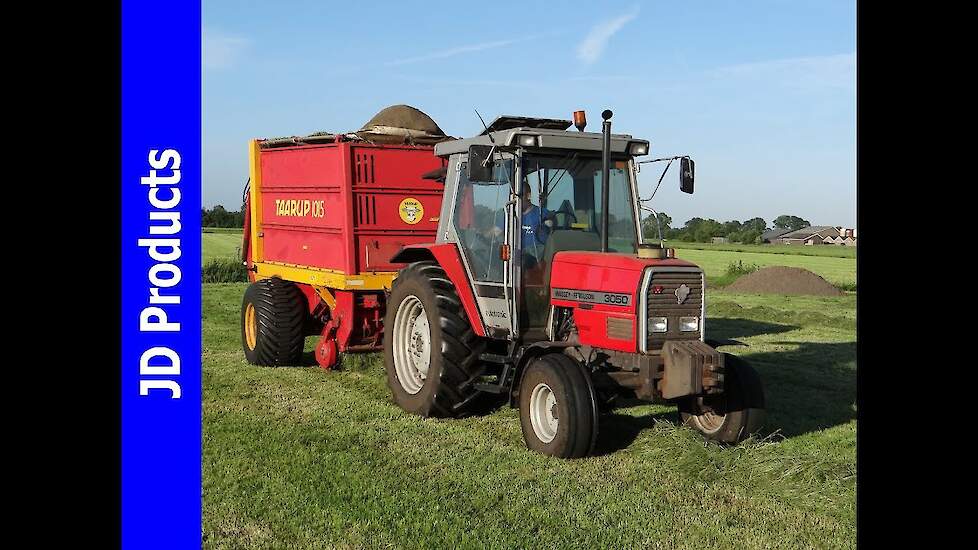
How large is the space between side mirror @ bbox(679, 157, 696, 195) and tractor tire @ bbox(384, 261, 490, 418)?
2.07 m

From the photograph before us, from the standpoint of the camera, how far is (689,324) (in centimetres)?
684

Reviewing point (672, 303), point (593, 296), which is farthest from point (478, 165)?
point (672, 303)

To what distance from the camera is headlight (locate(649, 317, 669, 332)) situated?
6.69m

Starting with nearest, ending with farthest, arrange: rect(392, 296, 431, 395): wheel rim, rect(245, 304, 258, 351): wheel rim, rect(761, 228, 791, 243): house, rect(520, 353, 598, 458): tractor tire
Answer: rect(520, 353, 598, 458): tractor tire < rect(392, 296, 431, 395): wheel rim < rect(245, 304, 258, 351): wheel rim < rect(761, 228, 791, 243): house

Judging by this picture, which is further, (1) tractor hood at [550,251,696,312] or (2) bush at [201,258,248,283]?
(2) bush at [201,258,248,283]

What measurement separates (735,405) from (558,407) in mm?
1418

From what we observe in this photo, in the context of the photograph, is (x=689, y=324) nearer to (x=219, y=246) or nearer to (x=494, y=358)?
(x=494, y=358)

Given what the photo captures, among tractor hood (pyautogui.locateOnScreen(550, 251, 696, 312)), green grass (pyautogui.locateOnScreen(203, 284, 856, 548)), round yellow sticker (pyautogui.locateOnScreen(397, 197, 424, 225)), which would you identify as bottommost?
green grass (pyautogui.locateOnScreen(203, 284, 856, 548))

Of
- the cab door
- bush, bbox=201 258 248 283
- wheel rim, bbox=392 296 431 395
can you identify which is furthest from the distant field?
the cab door

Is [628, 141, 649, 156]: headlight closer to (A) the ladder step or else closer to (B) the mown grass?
(A) the ladder step

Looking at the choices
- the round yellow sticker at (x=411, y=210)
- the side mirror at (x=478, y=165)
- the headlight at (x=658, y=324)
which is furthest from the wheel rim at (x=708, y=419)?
the round yellow sticker at (x=411, y=210)

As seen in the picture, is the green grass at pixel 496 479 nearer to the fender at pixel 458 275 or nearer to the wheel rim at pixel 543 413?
the wheel rim at pixel 543 413

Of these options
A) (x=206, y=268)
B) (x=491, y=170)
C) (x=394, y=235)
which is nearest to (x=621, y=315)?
(x=491, y=170)

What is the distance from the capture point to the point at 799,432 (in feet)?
25.0
